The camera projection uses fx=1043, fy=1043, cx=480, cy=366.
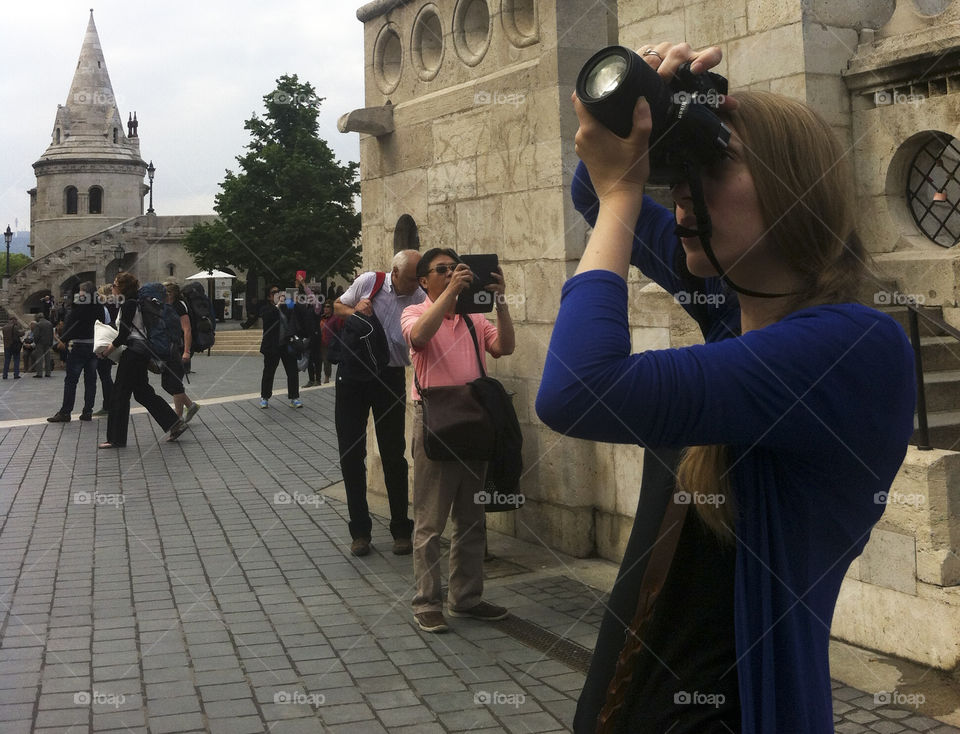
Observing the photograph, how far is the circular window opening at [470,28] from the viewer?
7.68 metres

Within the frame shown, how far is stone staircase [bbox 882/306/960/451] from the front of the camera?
A: 517cm

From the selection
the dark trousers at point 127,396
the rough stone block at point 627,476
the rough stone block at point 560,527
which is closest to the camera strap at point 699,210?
the rough stone block at point 627,476

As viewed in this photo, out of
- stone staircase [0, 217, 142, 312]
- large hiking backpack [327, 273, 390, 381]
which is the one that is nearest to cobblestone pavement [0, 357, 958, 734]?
large hiking backpack [327, 273, 390, 381]

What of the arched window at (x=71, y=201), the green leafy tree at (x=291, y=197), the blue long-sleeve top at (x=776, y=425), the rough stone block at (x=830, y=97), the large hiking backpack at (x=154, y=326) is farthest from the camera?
the arched window at (x=71, y=201)

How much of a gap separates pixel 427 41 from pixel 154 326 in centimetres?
553

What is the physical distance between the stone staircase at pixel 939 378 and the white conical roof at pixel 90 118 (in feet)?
251

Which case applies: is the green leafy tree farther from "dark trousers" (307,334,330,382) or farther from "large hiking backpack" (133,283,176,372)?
"large hiking backpack" (133,283,176,372)

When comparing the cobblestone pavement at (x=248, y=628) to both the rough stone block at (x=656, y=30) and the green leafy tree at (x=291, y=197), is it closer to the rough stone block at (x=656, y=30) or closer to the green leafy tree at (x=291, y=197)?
the rough stone block at (x=656, y=30)

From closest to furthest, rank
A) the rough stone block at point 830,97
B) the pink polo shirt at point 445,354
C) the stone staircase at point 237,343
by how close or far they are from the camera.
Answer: the rough stone block at point 830,97 < the pink polo shirt at point 445,354 < the stone staircase at point 237,343

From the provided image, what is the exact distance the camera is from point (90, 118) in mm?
76062

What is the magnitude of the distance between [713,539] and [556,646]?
3688mm

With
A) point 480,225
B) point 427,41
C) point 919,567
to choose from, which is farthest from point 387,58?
point 919,567

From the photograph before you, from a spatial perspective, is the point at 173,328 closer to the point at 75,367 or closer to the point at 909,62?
the point at 75,367

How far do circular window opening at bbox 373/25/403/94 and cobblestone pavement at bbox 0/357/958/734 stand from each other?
3.58m
